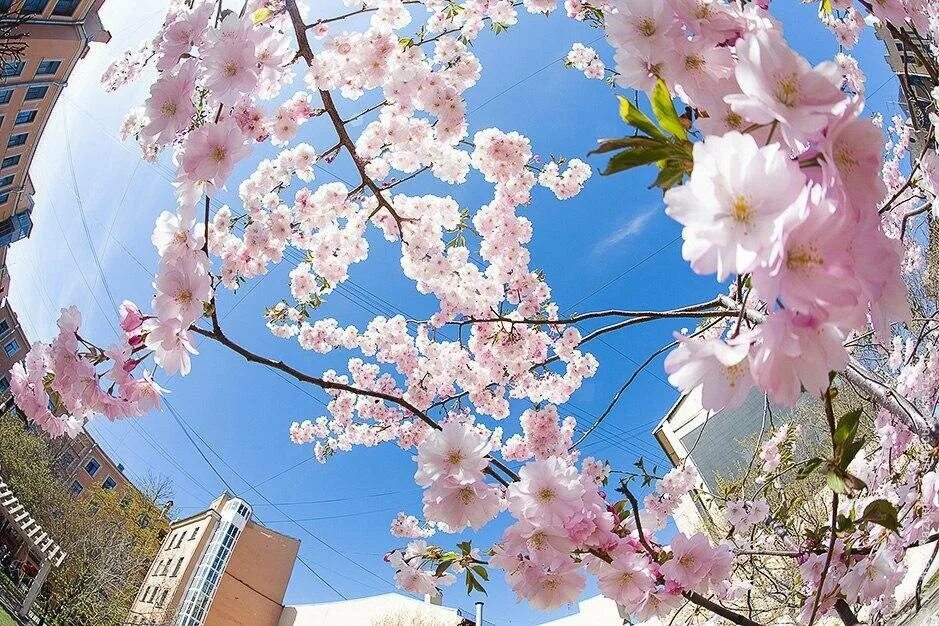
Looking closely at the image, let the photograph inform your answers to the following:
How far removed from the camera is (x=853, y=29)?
388 cm

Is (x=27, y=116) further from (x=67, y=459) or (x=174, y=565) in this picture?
(x=174, y=565)

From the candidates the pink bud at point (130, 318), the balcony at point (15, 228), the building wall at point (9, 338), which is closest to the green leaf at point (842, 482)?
the pink bud at point (130, 318)

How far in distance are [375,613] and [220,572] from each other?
10.1 meters

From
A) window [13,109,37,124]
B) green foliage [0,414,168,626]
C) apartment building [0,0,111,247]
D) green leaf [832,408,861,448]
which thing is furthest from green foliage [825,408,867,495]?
window [13,109,37,124]

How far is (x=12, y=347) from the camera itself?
32688 millimetres

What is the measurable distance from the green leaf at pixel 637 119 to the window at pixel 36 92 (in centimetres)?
3176

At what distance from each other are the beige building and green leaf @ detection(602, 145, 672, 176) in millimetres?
30004

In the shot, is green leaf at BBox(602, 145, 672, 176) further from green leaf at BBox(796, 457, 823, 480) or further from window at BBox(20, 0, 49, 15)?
window at BBox(20, 0, 49, 15)

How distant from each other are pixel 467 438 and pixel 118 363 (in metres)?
1.16

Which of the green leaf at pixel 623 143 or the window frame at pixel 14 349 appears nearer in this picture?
the green leaf at pixel 623 143

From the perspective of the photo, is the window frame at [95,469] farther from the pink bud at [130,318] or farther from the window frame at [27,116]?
the pink bud at [130,318]

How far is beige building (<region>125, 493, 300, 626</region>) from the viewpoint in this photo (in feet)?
85.7

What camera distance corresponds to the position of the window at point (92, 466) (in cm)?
3669

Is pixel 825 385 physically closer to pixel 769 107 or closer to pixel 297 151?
pixel 769 107
